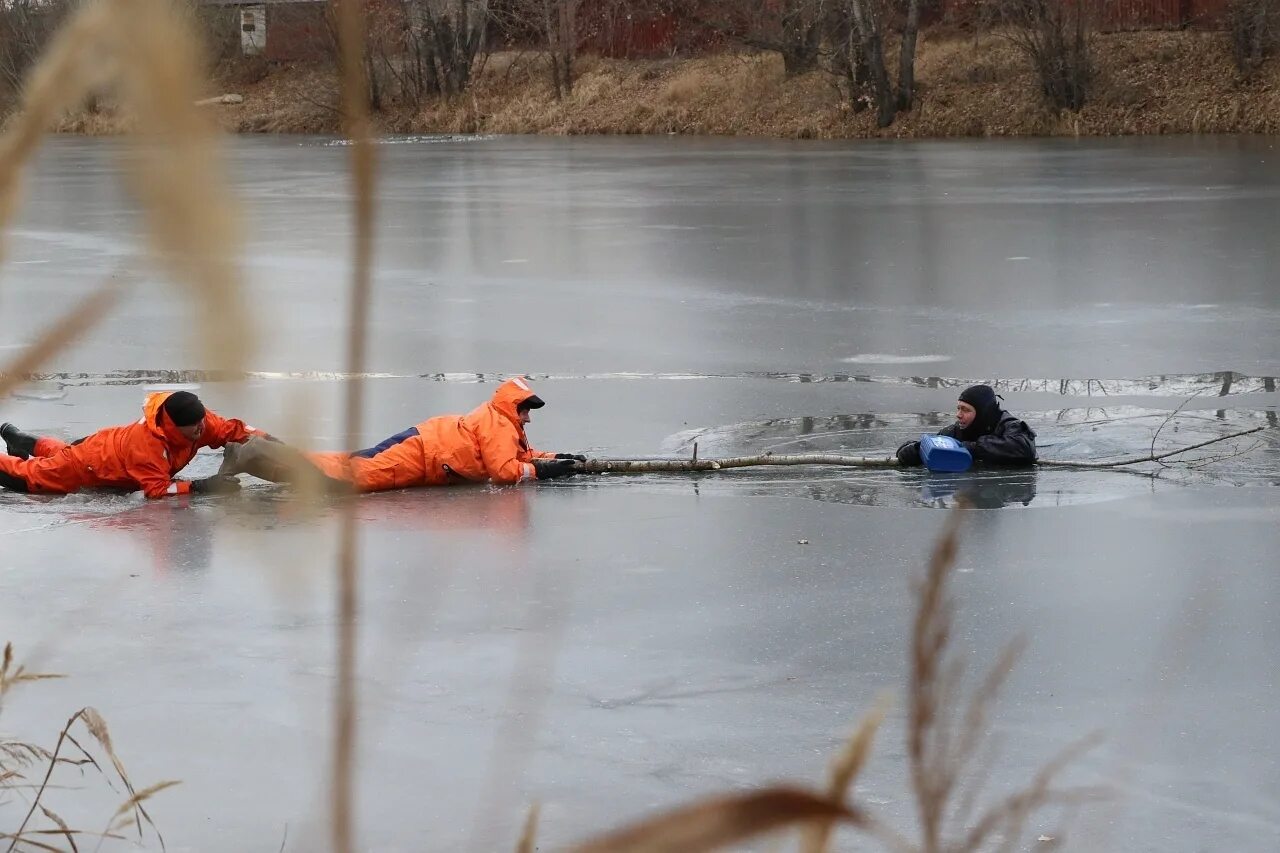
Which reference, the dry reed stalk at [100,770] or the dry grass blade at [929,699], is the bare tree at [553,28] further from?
the dry grass blade at [929,699]

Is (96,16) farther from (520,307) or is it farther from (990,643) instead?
(520,307)

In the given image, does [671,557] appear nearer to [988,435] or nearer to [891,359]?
[988,435]

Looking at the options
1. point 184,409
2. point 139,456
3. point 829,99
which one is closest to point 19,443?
point 139,456

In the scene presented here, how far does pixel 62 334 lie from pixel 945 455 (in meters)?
7.40

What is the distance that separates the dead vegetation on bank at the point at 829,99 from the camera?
3591 cm

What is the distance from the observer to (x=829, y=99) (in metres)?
40.3

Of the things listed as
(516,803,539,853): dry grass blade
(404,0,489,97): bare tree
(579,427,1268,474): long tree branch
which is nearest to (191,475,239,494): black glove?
(579,427,1268,474): long tree branch

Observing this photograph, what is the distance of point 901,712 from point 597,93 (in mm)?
42995

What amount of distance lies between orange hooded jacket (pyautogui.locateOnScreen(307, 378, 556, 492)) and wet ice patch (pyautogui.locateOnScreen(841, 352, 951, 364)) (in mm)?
3367

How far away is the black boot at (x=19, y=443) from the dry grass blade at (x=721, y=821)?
833cm

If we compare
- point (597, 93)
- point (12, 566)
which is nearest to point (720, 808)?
point (12, 566)

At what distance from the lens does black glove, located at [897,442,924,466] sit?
8008mm

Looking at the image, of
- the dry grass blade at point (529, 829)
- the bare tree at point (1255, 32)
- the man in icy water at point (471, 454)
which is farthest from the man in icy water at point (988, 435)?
the bare tree at point (1255, 32)

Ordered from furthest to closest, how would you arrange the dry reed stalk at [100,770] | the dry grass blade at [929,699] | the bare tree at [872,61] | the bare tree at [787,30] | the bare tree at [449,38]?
the bare tree at [449,38], the bare tree at [787,30], the bare tree at [872,61], the dry reed stalk at [100,770], the dry grass blade at [929,699]
